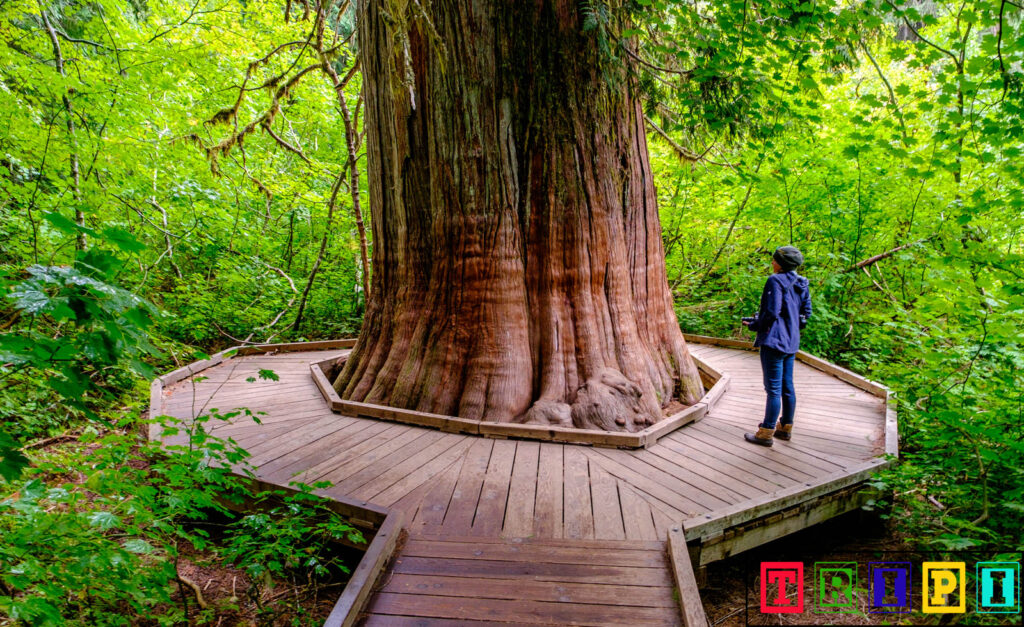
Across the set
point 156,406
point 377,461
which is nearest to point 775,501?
point 377,461

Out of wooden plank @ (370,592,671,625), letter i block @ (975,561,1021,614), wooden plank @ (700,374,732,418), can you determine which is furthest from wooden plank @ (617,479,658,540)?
wooden plank @ (700,374,732,418)

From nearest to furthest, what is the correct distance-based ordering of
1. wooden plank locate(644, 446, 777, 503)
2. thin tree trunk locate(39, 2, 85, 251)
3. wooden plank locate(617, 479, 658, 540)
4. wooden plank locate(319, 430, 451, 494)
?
wooden plank locate(617, 479, 658, 540)
wooden plank locate(644, 446, 777, 503)
wooden plank locate(319, 430, 451, 494)
thin tree trunk locate(39, 2, 85, 251)

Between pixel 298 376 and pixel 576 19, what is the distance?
4885mm

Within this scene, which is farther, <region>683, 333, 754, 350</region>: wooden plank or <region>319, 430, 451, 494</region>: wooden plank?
<region>683, 333, 754, 350</region>: wooden plank

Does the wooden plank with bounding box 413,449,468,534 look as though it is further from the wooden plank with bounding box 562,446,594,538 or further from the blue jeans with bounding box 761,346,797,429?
the blue jeans with bounding box 761,346,797,429

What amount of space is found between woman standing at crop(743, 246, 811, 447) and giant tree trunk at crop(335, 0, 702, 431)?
2.84ft

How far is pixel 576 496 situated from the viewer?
9.18 feet

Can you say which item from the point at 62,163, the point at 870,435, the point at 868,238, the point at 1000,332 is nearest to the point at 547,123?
the point at 1000,332

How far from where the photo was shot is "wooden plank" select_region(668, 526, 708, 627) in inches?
75.5

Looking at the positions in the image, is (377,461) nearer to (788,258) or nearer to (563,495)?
(563,495)

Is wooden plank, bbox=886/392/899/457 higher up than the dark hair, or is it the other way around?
the dark hair

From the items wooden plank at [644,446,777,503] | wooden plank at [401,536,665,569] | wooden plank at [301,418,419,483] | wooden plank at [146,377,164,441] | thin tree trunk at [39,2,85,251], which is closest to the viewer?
wooden plank at [401,536,665,569]

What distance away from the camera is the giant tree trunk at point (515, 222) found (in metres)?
3.94

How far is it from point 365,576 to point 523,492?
1053mm
